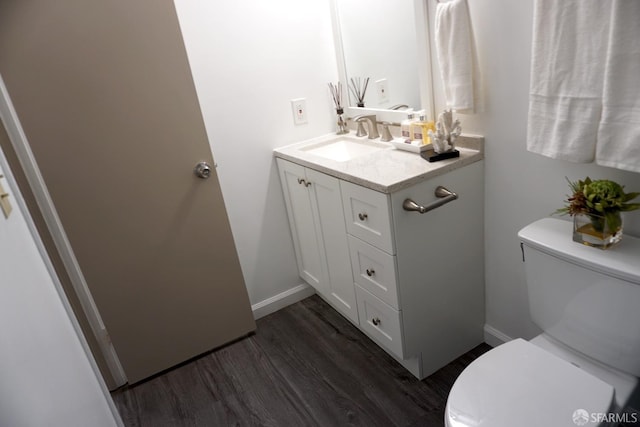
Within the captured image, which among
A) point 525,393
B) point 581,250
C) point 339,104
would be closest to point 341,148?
point 339,104

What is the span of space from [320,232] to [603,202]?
121 centimetres

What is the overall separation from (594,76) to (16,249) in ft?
5.10

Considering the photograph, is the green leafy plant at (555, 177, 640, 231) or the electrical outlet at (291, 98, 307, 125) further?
the electrical outlet at (291, 98, 307, 125)

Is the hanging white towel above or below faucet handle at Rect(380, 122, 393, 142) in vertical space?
above

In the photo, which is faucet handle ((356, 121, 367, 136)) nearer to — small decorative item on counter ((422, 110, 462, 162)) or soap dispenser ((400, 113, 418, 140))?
soap dispenser ((400, 113, 418, 140))

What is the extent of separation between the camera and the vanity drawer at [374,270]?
5.36ft

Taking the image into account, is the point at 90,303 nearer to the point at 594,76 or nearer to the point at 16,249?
the point at 16,249

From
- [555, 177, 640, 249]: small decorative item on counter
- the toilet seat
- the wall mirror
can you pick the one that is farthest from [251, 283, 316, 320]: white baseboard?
[555, 177, 640, 249]: small decorative item on counter

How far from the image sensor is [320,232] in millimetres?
2092

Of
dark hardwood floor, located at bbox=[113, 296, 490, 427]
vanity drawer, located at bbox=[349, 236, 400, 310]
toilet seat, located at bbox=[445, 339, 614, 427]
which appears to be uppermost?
vanity drawer, located at bbox=[349, 236, 400, 310]

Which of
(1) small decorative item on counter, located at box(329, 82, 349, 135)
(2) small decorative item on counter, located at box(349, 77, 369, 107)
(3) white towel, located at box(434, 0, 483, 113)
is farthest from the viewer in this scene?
(1) small decorative item on counter, located at box(329, 82, 349, 135)

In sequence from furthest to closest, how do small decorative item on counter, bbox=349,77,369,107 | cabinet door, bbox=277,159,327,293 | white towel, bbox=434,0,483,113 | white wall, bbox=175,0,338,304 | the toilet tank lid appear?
1. small decorative item on counter, bbox=349,77,369,107
2. cabinet door, bbox=277,159,327,293
3. white wall, bbox=175,0,338,304
4. white towel, bbox=434,0,483,113
5. the toilet tank lid

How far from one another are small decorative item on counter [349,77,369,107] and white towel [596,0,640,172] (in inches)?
49.9

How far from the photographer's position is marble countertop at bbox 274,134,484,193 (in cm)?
152
